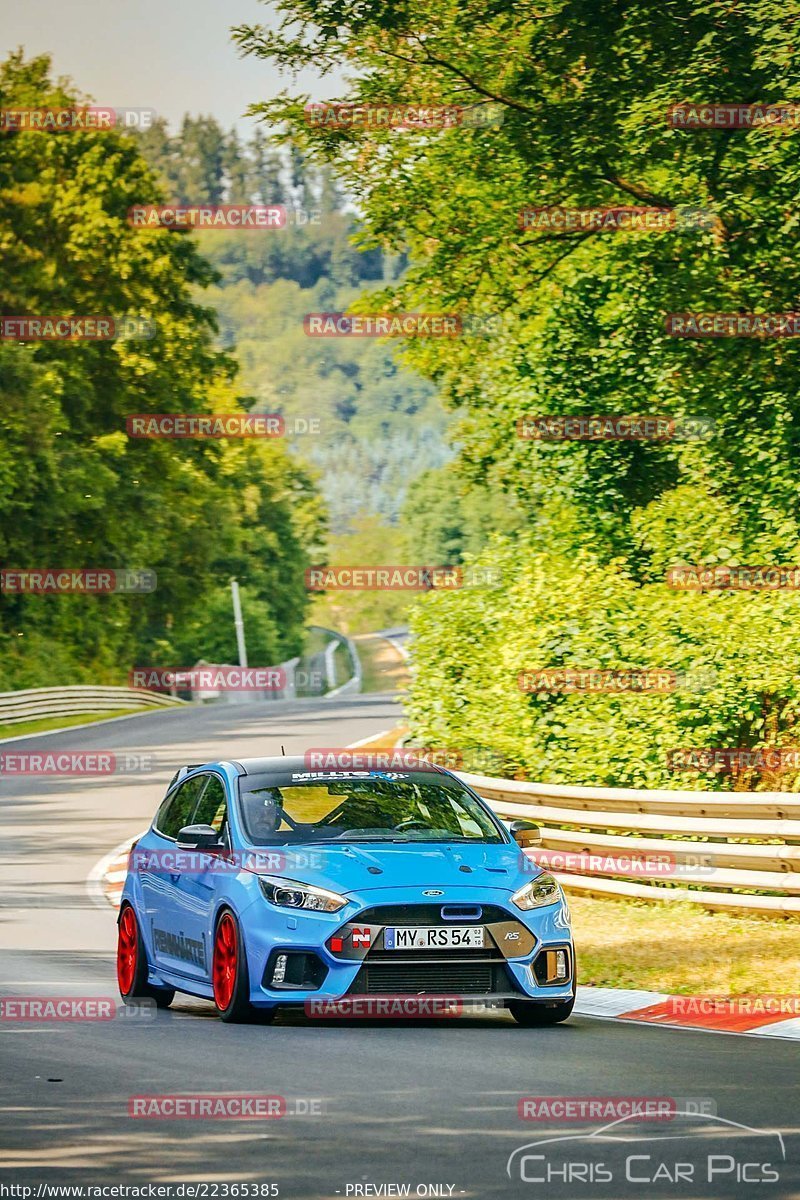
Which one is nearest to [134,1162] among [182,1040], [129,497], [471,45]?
[182,1040]

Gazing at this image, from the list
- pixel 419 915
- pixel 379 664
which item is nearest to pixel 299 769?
pixel 419 915

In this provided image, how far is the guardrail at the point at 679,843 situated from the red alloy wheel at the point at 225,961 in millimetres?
4711

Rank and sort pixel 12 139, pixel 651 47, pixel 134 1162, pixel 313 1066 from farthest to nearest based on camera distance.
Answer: pixel 12 139 < pixel 651 47 < pixel 313 1066 < pixel 134 1162

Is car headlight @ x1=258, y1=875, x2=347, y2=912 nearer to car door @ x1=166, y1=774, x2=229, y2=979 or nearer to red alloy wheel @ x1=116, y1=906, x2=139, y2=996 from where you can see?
car door @ x1=166, y1=774, x2=229, y2=979

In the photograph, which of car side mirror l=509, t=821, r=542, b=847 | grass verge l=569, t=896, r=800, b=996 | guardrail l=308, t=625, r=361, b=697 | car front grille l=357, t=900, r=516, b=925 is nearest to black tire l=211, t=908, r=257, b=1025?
car front grille l=357, t=900, r=516, b=925

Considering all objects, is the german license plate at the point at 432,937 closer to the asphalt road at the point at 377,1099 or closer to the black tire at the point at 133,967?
the asphalt road at the point at 377,1099

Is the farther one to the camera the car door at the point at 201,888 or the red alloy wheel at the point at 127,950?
the red alloy wheel at the point at 127,950

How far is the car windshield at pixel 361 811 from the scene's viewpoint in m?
10.9

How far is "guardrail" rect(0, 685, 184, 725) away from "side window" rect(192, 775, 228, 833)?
3412cm

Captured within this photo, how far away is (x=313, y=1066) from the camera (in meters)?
8.79

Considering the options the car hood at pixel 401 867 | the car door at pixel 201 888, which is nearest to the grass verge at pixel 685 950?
the car hood at pixel 401 867

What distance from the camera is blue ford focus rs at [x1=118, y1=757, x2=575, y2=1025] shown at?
10.0 metres

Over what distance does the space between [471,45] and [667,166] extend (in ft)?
12.3

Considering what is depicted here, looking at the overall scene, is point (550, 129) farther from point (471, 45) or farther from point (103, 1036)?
point (103, 1036)
